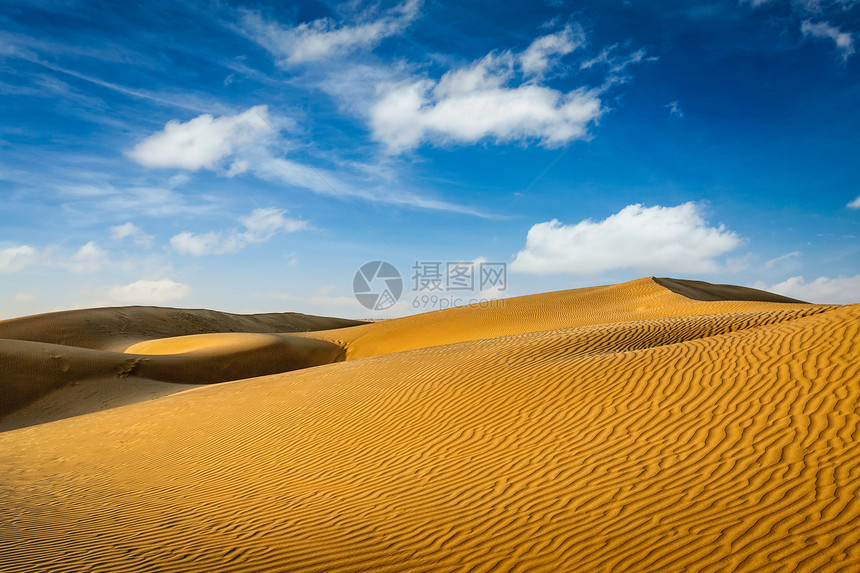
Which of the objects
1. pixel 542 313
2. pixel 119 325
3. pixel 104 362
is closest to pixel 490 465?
pixel 104 362

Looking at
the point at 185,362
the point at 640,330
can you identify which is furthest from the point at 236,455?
the point at 185,362

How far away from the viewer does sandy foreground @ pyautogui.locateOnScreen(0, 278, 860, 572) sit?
4.62 m

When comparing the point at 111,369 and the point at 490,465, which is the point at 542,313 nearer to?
the point at 111,369

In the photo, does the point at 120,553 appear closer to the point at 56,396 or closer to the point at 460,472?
the point at 460,472

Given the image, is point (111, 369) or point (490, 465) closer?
point (490, 465)

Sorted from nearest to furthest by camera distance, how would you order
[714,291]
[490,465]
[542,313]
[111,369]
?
[490,465] → [111,369] → [542,313] → [714,291]

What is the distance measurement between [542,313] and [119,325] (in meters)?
32.9

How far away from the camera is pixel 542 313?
29.4 m

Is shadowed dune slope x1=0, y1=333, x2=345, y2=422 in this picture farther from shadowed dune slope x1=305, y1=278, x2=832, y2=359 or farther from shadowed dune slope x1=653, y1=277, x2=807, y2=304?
shadowed dune slope x1=653, y1=277, x2=807, y2=304

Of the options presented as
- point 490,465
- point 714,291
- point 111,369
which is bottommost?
point 490,465

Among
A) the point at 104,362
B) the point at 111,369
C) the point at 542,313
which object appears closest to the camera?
the point at 111,369

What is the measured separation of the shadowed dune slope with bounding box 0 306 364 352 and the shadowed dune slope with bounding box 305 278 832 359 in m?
16.5

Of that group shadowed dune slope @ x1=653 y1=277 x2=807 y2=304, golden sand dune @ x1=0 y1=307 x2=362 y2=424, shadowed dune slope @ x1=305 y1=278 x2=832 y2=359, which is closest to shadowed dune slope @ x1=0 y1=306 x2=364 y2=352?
golden sand dune @ x1=0 y1=307 x2=362 y2=424

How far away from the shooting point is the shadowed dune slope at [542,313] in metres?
25.9
